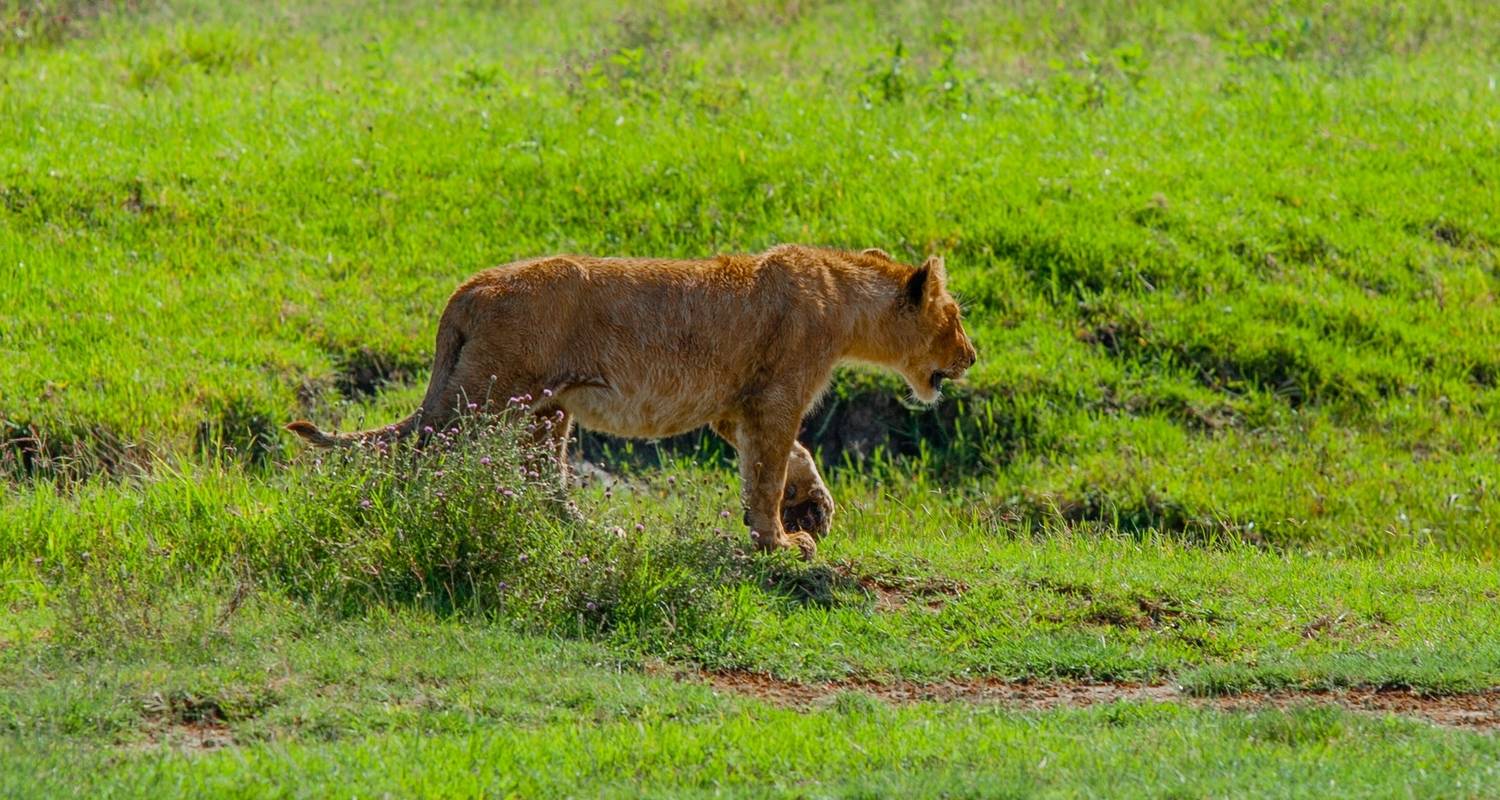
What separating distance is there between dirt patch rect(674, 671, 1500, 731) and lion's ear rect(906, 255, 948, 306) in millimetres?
2603

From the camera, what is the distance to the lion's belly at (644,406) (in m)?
8.80

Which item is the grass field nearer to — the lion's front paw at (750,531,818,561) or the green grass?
the green grass

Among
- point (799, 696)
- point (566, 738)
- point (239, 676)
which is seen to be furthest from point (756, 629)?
point (239, 676)

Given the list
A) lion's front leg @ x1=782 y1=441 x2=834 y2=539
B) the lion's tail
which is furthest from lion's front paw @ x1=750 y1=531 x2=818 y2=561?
the lion's tail

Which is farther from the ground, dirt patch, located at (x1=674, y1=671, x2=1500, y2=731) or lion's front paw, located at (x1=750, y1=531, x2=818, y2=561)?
dirt patch, located at (x1=674, y1=671, x2=1500, y2=731)

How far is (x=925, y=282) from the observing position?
377 inches

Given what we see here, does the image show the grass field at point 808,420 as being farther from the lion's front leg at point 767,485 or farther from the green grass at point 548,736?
the lion's front leg at point 767,485

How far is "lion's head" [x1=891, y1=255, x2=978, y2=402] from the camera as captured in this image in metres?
9.66

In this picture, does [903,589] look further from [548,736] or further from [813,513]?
[548,736]

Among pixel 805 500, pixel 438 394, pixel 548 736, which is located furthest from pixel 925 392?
pixel 548 736

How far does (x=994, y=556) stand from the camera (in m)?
9.16

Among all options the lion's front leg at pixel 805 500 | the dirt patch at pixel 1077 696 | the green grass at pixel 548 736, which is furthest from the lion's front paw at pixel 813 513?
the green grass at pixel 548 736

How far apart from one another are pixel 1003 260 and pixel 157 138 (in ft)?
21.5

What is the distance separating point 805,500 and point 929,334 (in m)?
1.10
